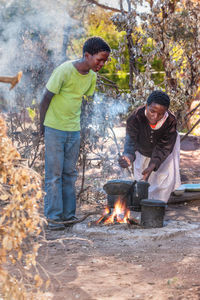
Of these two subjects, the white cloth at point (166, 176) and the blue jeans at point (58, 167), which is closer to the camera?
the blue jeans at point (58, 167)

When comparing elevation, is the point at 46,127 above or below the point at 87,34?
below

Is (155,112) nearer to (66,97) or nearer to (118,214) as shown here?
(66,97)

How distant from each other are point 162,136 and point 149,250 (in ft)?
5.12

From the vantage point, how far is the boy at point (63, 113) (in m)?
4.36

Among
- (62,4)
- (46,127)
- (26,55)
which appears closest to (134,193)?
(46,127)

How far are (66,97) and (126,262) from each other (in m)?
1.75

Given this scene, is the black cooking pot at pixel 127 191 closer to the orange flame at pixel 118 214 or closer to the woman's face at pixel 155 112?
the orange flame at pixel 118 214

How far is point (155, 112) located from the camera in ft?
15.6

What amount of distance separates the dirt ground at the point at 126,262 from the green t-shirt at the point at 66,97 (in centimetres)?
109

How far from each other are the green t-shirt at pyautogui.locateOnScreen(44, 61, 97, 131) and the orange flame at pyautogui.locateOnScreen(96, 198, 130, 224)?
0.92 meters

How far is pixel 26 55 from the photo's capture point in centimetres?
632

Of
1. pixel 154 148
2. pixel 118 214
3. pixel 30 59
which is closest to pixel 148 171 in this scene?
pixel 154 148

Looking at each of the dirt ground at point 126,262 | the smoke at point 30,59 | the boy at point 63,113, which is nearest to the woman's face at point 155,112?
the boy at point 63,113

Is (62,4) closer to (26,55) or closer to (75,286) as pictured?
(26,55)
